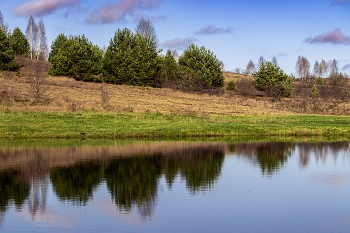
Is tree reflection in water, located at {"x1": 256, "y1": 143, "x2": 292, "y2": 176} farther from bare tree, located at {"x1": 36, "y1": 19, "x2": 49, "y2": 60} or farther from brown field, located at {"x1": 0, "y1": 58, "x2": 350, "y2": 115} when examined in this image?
bare tree, located at {"x1": 36, "y1": 19, "x2": 49, "y2": 60}

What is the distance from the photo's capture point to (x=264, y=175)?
26.4 m

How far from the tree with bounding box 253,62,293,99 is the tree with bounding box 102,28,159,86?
18.3m

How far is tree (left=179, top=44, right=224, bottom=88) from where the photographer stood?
311 ft

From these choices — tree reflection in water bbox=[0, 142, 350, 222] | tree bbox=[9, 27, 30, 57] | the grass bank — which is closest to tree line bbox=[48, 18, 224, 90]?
tree bbox=[9, 27, 30, 57]

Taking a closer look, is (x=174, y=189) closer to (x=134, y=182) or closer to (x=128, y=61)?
(x=134, y=182)

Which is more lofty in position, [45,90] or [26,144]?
[45,90]

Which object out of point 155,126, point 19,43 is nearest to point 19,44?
point 19,43

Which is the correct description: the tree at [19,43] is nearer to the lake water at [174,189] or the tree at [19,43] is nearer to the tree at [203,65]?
the tree at [203,65]

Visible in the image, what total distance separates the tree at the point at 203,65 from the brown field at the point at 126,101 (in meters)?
6.72

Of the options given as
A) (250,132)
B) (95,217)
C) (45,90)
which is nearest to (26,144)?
(250,132)

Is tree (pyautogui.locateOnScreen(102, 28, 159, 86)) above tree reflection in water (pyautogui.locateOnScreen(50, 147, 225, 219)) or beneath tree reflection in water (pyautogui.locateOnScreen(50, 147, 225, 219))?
above

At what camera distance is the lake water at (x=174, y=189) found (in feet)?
55.0

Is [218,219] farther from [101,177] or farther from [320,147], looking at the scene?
[320,147]

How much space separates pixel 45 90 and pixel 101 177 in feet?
151
